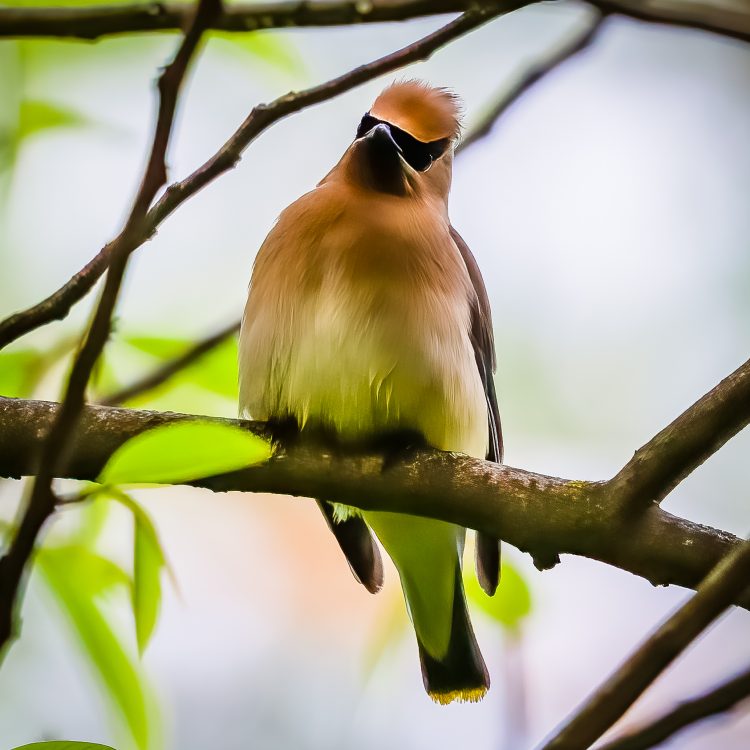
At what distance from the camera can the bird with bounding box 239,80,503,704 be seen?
3002 millimetres

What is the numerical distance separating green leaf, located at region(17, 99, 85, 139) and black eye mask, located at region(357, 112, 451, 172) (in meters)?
1.56

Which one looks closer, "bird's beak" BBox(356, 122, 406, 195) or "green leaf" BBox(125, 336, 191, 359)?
"green leaf" BBox(125, 336, 191, 359)

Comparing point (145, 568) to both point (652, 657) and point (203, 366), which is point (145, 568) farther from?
point (652, 657)

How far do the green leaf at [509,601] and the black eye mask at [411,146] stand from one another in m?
1.73

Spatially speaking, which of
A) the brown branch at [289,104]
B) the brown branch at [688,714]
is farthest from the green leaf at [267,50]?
the brown branch at [688,714]

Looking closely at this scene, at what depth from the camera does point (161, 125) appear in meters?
1.12

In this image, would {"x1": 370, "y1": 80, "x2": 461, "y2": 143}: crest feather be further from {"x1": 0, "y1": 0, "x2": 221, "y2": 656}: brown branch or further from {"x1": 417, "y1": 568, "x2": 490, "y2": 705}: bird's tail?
{"x1": 0, "y1": 0, "x2": 221, "y2": 656}: brown branch

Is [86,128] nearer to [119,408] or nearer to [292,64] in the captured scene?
[292,64]

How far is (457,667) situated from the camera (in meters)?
3.67

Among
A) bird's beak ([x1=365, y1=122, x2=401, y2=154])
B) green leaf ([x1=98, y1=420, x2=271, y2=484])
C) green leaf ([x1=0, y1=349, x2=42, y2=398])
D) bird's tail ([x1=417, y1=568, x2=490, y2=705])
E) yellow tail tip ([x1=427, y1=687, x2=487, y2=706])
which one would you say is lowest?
yellow tail tip ([x1=427, y1=687, x2=487, y2=706])

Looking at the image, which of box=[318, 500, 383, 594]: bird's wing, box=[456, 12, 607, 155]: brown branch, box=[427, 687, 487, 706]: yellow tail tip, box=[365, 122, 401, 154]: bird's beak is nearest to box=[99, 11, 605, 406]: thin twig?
box=[456, 12, 607, 155]: brown branch

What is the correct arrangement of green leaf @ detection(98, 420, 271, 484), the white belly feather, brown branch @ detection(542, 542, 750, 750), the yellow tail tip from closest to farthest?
brown branch @ detection(542, 542, 750, 750)
green leaf @ detection(98, 420, 271, 484)
the white belly feather
the yellow tail tip

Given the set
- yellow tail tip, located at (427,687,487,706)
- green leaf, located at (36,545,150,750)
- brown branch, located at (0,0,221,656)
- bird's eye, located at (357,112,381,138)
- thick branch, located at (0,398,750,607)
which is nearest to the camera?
brown branch, located at (0,0,221,656)

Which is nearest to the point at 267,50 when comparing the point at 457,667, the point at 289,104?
the point at 289,104
